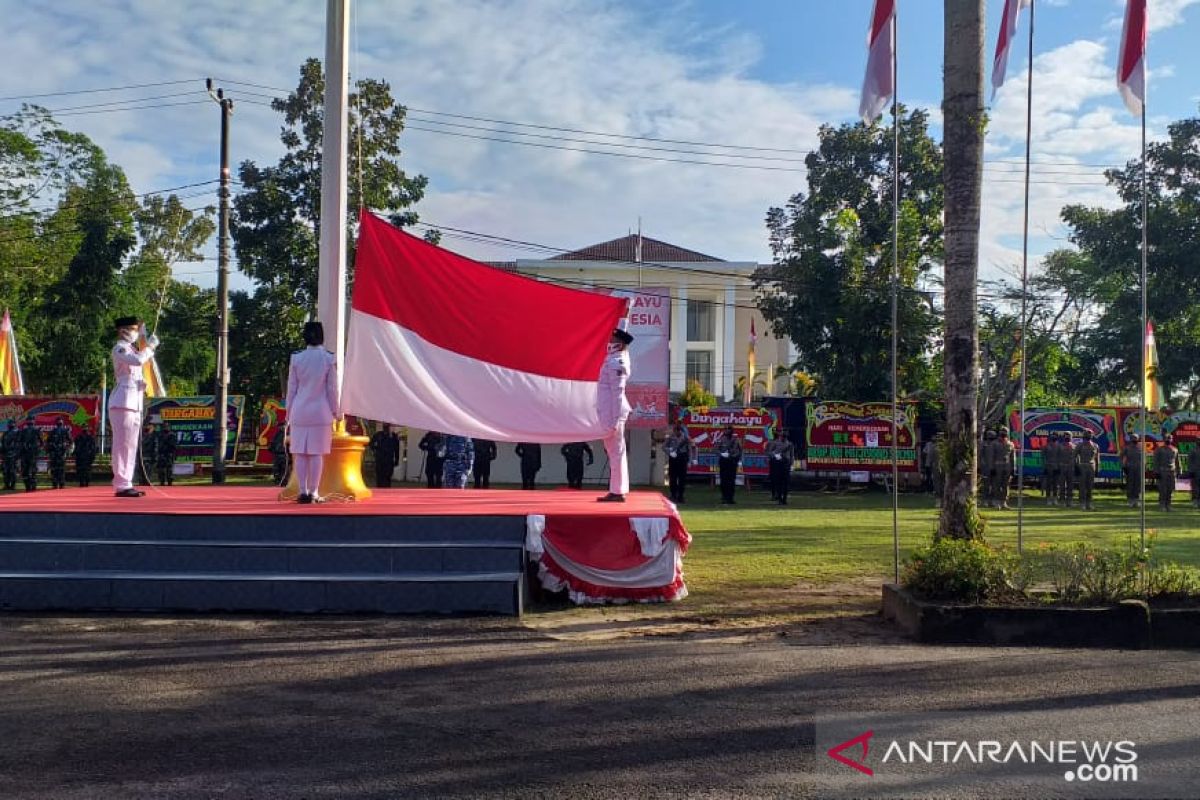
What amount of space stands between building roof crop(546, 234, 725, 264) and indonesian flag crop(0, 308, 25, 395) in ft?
92.9

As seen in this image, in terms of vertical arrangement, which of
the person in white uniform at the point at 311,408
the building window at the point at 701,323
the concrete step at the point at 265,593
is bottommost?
the concrete step at the point at 265,593

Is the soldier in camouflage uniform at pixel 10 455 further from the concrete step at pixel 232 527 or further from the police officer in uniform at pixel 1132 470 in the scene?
the police officer in uniform at pixel 1132 470

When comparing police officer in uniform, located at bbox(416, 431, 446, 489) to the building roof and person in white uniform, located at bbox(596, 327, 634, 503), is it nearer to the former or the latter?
person in white uniform, located at bbox(596, 327, 634, 503)

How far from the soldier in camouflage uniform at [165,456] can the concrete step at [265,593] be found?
19004 mm

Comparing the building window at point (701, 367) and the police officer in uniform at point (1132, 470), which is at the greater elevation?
the building window at point (701, 367)

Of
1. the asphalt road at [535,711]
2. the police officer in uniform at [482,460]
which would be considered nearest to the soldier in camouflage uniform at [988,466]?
the police officer in uniform at [482,460]

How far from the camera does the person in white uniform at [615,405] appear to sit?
1046 cm

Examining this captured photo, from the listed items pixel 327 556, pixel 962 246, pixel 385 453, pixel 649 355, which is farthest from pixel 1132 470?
pixel 327 556

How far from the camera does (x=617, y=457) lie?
10617 mm

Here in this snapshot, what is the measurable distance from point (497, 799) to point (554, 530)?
4.98 meters

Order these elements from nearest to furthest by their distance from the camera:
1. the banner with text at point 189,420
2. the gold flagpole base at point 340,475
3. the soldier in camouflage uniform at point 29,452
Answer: the gold flagpole base at point 340,475 < the soldier in camouflage uniform at point 29,452 < the banner with text at point 189,420

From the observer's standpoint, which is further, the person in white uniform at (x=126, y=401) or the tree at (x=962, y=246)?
the person in white uniform at (x=126, y=401)

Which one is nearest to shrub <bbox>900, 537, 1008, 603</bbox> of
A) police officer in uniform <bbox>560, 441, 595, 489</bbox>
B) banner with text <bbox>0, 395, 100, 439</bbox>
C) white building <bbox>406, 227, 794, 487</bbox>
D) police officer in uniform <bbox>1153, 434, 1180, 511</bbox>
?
police officer in uniform <bbox>560, 441, 595, 489</bbox>

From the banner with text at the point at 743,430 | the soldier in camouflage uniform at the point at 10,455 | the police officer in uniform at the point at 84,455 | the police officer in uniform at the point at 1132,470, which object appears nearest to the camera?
the police officer in uniform at the point at 1132,470
